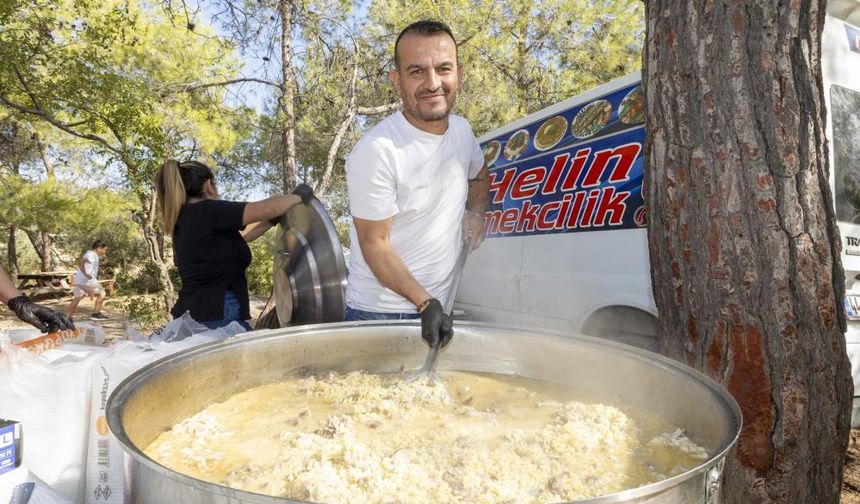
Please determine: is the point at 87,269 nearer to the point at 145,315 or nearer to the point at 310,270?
the point at 145,315

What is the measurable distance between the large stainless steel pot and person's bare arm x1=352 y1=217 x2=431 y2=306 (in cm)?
21

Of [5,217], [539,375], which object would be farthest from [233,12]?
[5,217]

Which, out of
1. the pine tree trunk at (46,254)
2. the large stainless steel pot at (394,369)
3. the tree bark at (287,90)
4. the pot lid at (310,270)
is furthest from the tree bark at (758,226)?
the pine tree trunk at (46,254)

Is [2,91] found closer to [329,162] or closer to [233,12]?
[233,12]

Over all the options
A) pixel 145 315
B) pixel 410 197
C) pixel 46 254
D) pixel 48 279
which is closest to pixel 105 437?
pixel 410 197

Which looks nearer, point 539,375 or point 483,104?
point 539,375

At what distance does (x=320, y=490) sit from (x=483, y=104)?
40.7ft

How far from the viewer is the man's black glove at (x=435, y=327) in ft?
5.69

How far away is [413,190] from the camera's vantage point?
2.24 m

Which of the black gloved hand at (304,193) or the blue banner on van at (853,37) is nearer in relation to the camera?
the black gloved hand at (304,193)

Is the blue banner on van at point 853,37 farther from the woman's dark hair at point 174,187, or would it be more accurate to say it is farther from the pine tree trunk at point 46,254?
the pine tree trunk at point 46,254

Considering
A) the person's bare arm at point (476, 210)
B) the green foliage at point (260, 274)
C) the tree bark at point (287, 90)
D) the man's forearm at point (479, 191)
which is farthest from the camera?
the green foliage at point (260, 274)

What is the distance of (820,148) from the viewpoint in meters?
1.74

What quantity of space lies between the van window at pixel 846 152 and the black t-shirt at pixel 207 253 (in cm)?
337
